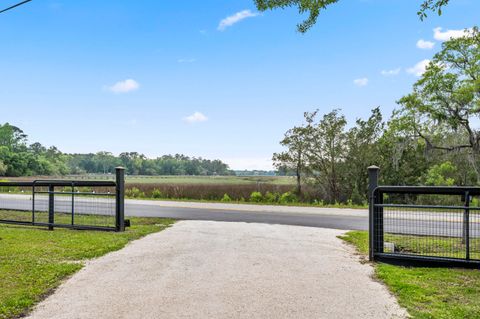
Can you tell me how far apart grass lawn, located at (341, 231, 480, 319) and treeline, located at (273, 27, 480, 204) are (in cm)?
1473

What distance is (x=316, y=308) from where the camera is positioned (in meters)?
4.12

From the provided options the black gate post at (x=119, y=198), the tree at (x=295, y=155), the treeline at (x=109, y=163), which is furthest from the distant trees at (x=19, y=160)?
the black gate post at (x=119, y=198)

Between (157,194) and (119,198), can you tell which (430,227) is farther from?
(157,194)

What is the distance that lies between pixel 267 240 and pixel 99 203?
590cm

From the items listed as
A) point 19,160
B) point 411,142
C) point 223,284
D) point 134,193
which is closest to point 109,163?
point 19,160

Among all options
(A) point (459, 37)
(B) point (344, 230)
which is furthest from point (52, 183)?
(A) point (459, 37)

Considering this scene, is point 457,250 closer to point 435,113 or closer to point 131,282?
point 131,282

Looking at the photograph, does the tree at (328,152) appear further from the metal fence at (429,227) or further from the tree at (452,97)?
the metal fence at (429,227)

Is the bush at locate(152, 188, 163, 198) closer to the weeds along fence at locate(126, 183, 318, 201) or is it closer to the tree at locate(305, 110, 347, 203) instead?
the weeds along fence at locate(126, 183, 318, 201)

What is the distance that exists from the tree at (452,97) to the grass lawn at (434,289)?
1477 cm

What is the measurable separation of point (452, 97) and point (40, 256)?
60.3 feet

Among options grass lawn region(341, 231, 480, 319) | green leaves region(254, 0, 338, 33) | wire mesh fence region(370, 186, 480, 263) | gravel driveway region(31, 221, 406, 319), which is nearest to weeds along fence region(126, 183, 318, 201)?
wire mesh fence region(370, 186, 480, 263)

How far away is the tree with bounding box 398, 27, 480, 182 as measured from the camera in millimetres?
18391

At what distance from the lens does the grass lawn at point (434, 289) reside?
13.4 feet
